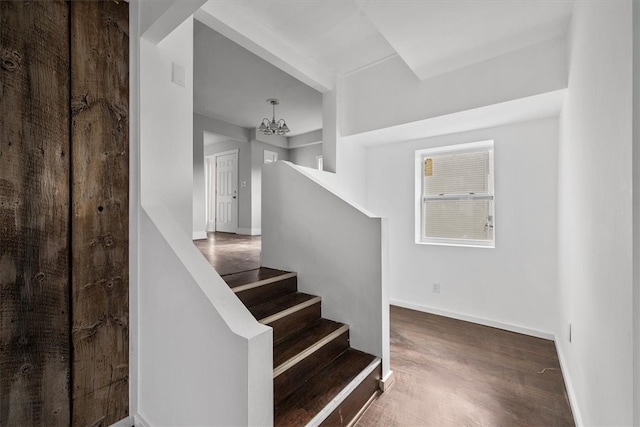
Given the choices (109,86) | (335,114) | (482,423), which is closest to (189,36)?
(109,86)

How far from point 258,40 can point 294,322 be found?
2324 mm

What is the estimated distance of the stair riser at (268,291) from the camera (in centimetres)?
202

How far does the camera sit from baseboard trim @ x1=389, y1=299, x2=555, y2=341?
277 centimetres

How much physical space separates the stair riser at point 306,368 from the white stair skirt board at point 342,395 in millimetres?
225

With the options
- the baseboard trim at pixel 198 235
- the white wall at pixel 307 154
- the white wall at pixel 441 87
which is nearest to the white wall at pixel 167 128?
the white wall at pixel 441 87

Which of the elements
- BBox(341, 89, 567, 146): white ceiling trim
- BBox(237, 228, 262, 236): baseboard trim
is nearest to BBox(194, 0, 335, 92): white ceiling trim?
BBox(341, 89, 567, 146): white ceiling trim

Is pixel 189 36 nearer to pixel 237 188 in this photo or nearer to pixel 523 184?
pixel 523 184

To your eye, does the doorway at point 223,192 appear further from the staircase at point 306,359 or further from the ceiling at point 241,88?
the staircase at point 306,359

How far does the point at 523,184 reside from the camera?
112 inches

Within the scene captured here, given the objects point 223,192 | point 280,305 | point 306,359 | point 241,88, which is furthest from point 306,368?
point 223,192

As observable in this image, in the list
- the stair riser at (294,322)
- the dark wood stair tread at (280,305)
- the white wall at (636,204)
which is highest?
the white wall at (636,204)

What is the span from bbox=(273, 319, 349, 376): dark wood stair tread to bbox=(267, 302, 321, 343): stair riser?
3cm

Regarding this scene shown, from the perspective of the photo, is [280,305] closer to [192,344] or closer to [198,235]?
[192,344]

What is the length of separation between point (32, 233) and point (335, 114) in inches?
110
